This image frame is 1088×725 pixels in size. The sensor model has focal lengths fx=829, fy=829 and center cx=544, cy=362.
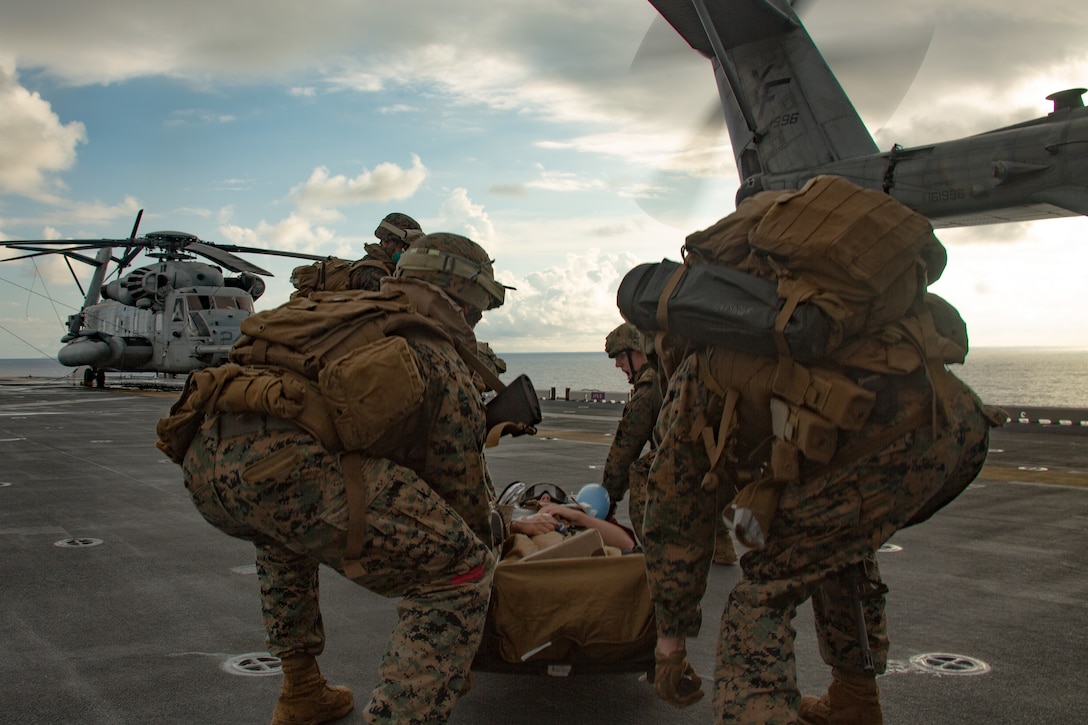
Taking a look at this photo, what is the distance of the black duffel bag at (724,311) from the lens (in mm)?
2375

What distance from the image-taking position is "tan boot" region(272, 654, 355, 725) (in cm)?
290

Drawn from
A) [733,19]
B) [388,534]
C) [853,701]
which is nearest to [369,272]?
[388,534]

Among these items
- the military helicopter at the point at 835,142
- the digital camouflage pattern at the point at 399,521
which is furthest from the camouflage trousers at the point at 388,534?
the military helicopter at the point at 835,142

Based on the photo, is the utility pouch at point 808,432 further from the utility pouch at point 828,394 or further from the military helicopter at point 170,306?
the military helicopter at point 170,306

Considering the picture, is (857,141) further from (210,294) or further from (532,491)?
(210,294)

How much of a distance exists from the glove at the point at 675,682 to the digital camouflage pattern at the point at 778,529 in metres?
0.08

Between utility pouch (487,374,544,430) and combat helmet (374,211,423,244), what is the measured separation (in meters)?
2.73

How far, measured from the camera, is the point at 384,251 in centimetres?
573

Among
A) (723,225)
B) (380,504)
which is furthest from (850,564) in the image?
(380,504)

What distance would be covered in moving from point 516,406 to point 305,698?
1.28 meters

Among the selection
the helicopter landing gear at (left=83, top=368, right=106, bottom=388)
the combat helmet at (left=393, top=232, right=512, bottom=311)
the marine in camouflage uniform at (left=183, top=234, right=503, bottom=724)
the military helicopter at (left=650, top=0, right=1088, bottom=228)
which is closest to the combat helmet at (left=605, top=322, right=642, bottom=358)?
the combat helmet at (left=393, top=232, right=512, bottom=311)

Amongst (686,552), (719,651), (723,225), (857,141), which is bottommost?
(719,651)

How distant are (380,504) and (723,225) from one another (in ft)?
4.69

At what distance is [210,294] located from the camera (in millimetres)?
27328
